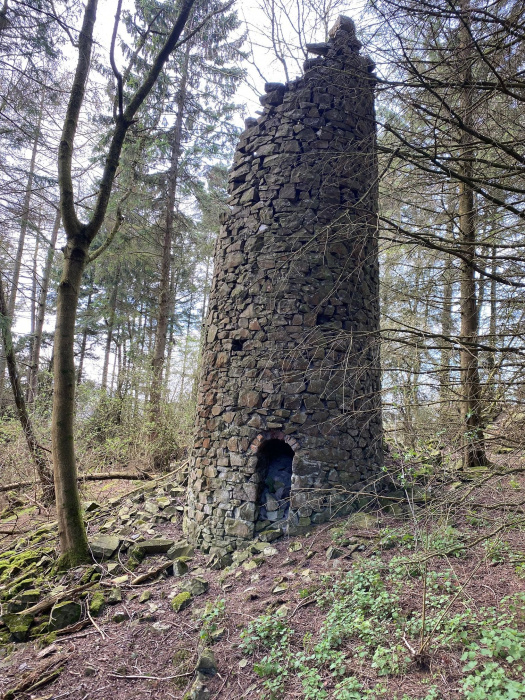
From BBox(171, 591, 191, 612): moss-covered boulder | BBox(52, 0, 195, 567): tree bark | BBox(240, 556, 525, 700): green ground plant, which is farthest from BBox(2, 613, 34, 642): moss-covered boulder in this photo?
BBox(240, 556, 525, 700): green ground plant

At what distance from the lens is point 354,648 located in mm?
2809

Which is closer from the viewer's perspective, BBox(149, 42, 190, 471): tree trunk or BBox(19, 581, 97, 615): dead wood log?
BBox(19, 581, 97, 615): dead wood log

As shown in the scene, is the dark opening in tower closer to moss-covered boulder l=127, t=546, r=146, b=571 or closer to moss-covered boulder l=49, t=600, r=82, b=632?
moss-covered boulder l=127, t=546, r=146, b=571

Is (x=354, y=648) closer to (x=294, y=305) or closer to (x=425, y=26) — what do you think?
(x=294, y=305)

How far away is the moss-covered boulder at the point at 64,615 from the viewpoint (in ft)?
13.8

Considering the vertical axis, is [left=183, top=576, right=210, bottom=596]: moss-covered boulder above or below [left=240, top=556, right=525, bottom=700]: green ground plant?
below

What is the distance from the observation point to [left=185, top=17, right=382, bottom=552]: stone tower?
4793 millimetres

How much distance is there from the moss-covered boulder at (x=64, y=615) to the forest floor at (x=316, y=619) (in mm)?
60

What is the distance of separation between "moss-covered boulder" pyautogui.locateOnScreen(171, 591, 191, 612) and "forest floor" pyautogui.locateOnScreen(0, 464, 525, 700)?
2 centimetres

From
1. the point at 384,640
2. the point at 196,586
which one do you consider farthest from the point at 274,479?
the point at 384,640

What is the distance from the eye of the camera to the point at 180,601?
4.02 metres

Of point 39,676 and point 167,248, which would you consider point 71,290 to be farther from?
point 167,248

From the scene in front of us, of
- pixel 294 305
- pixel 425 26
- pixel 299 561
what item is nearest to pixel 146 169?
pixel 294 305

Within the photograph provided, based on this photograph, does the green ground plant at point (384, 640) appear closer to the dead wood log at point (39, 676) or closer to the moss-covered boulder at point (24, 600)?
the dead wood log at point (39, 676)
